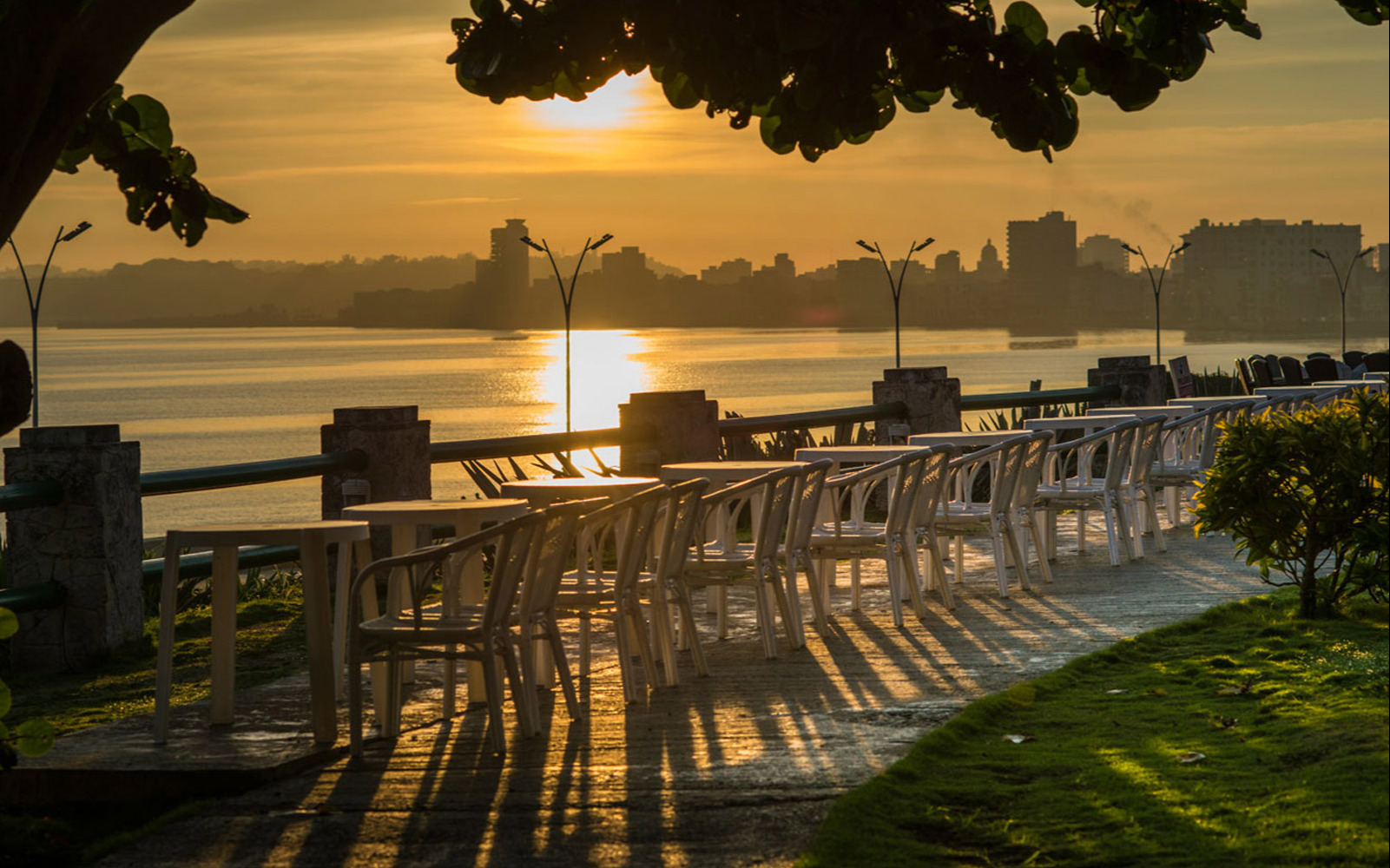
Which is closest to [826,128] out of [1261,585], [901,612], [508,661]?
[508,661]

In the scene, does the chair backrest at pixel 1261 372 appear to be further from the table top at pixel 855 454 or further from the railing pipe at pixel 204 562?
the railing pipe at pixel 204 562

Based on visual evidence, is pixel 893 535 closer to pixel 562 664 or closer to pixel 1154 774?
pixel 562 664

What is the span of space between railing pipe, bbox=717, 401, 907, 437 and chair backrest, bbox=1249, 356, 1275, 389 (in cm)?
687

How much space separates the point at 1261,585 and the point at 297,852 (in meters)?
6.38

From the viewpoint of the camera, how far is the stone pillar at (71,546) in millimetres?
8312

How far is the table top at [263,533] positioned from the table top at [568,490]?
1295mm

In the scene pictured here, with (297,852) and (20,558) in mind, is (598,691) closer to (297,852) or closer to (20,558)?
(297,852)

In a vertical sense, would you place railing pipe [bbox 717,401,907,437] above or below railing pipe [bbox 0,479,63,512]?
above

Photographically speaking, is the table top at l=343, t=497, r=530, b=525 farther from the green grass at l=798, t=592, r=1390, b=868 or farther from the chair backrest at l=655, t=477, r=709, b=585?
the green grass at l=798, t=592, r=1390, b=868

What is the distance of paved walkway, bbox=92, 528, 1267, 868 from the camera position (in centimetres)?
458

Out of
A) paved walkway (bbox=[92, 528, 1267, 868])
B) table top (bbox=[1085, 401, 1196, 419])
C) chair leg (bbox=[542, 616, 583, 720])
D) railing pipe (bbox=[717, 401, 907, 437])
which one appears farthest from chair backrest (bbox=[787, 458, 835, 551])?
table top (bbox=[1085, 401, 1196, 419])

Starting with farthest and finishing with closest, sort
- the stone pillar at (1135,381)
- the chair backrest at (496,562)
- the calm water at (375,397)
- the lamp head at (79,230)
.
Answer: the calm water at (375,397) → the lamp head at (79,230) → the stone pillar at (1135,381) → the chair backrest at (496,562)

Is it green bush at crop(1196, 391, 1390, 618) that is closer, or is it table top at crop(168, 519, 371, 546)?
table top at crop(168, 519, 371, 546)

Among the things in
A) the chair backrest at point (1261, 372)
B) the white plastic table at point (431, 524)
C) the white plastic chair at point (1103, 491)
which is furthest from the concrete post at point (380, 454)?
the chair backrest at point (1261, 372)
